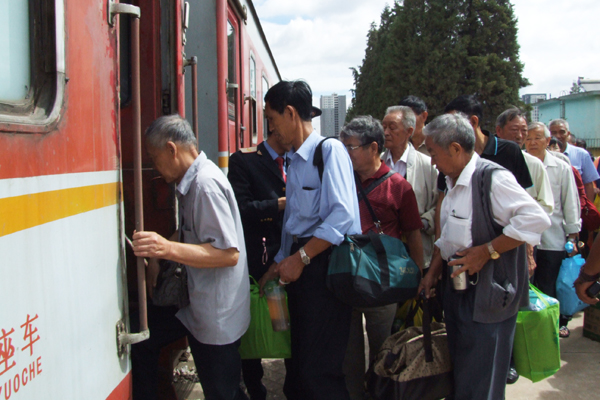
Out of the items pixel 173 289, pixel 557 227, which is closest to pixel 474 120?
pixel 557 227

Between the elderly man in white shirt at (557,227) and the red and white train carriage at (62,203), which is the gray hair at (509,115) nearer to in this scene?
the elderly man in white shirt at (557,227)

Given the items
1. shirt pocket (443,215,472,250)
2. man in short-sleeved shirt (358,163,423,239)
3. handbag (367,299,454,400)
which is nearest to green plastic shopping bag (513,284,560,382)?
handbag (367,299,454,400)

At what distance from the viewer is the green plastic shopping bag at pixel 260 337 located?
96.0 inches

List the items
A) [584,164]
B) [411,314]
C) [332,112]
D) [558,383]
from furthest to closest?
[332,112] → [584,164] → [558,383] → [411,314]

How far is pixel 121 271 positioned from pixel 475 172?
1.65 metres

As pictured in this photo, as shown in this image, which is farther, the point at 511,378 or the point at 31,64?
the point at 511,378

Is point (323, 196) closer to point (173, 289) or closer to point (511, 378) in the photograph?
point (173, 289)

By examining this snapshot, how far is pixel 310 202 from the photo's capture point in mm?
2289

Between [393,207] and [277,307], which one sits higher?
[393,207]

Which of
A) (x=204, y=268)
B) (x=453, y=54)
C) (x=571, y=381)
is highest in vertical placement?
(x=453, y=54)

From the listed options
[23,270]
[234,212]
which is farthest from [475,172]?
[23,270]

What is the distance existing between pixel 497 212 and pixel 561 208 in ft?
7.24

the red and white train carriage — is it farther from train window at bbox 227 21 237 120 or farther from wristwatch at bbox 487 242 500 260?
train window at bbox 227 21 237 120

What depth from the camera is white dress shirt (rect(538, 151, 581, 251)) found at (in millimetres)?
3928
